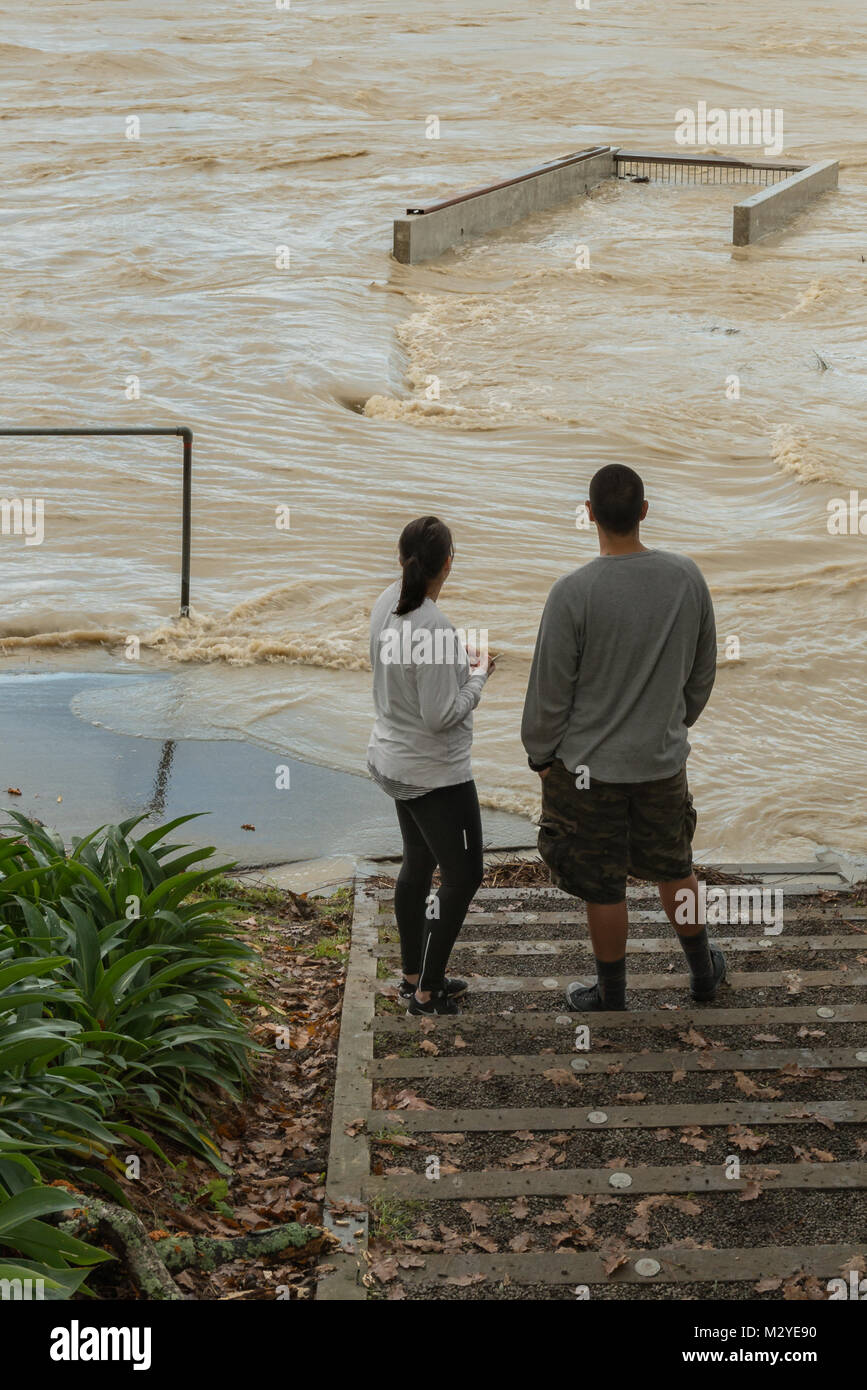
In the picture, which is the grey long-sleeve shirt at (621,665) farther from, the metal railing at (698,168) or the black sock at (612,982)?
the metal railing at (698,168)

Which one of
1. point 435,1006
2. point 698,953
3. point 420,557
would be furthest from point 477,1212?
point 420,557

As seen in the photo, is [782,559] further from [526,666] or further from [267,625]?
[267,625]

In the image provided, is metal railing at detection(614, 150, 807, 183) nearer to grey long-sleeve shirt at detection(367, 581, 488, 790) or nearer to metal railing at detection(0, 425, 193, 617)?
metal railing at detection(0, 425, 193, 617)

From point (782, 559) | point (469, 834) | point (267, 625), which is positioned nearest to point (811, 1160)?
point (469, 834)

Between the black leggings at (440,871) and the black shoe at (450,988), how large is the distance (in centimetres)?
6

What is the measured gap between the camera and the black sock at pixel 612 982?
5094 millimetres

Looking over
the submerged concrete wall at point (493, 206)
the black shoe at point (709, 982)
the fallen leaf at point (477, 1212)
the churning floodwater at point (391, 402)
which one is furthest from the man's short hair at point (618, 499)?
the submerged concrete wall at point (493, 206)

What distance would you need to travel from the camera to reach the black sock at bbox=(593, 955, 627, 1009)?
5094mm

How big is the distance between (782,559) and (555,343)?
27.9 feet

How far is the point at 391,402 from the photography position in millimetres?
18734

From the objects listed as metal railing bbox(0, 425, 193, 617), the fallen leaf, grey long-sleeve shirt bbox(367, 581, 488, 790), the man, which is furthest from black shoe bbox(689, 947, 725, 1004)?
metal railing bbox(0, 425, 193, 617)

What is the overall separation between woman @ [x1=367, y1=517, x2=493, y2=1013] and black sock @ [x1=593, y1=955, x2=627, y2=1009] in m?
0.55

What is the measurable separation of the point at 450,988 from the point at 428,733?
3.70 ft
